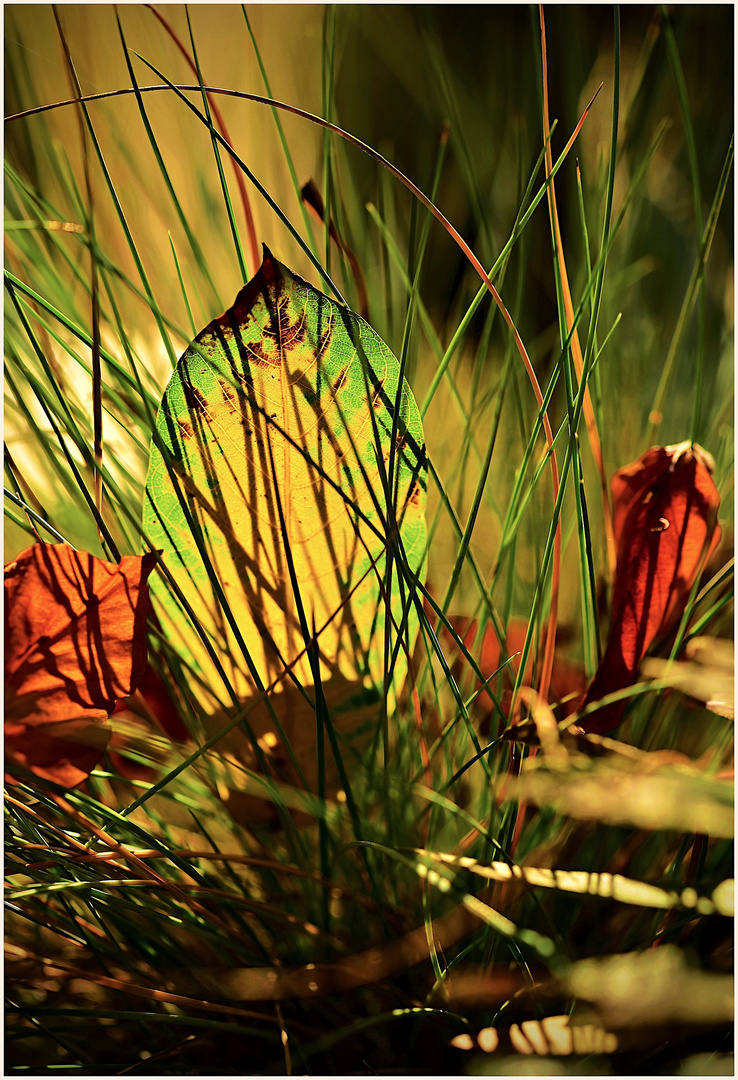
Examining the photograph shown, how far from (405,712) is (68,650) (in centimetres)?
8

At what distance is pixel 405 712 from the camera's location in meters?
0.18

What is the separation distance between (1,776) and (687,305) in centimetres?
20

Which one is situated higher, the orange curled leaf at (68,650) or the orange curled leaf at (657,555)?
the orange curled leaf at (657,555)

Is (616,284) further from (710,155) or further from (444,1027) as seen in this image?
(444,1027)

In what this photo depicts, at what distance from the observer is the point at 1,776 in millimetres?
148

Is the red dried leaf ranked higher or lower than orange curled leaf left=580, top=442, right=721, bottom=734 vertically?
lower

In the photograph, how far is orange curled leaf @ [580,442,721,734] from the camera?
17 centimetres

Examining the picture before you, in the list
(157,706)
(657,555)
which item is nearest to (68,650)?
(157,706)

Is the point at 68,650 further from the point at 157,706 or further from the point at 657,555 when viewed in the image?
the point at 657,555

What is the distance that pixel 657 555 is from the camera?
171mm

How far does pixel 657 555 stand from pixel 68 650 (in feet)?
0.45

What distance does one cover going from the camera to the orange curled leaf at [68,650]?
0.15 meters

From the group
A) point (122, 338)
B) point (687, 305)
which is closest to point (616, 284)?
point (687, 305)

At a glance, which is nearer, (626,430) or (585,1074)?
(585,1074)
